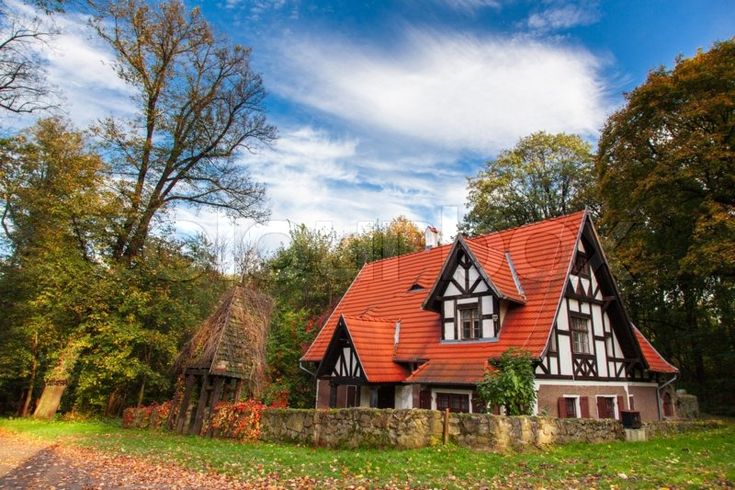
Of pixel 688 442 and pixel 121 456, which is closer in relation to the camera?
pixel 121 456

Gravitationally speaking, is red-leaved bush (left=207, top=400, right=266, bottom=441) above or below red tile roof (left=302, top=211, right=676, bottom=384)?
below

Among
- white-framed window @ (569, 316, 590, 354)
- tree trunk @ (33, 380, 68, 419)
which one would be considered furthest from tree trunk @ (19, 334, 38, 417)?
white-framed window @ (569, 316, 590, 354)

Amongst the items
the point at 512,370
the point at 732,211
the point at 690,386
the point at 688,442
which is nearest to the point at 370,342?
the point at 512,370

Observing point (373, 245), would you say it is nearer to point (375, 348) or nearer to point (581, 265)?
point (375, 348)

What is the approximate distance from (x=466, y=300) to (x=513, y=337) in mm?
2296

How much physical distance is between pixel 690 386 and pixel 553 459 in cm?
2614

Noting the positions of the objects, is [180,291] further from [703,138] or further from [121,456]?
[703,138]

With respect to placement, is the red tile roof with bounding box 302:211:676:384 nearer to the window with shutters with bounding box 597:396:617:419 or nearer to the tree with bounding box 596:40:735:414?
the window with shutters with bounding box 597:396:617:419

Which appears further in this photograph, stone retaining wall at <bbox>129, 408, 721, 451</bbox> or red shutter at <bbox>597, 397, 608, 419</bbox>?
red shutter at <bbox>597, 397, 608, 419</bbox>

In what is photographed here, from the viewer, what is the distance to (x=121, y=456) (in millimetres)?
11539

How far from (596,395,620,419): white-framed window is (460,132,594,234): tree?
764 inches

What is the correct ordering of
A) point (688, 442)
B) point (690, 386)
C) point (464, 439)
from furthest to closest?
point (690, 386) → point (688, 442) → point (464, 439)

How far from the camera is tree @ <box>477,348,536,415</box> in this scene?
13000mm

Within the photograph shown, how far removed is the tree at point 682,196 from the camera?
21109 mm
